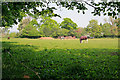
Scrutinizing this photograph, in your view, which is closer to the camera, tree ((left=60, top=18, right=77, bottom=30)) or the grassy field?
the grassy field

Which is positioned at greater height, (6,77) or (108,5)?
(108,5)

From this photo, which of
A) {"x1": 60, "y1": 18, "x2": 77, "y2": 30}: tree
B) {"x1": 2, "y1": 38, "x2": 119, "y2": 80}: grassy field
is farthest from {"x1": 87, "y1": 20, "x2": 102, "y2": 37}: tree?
{"x1": 2, "y1": 38, "x2": 119, "y2": 80}: grassy field

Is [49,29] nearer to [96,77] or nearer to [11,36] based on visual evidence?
[96,77]

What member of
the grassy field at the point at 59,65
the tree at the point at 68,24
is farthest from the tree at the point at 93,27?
the grassy field at the point at 59,65

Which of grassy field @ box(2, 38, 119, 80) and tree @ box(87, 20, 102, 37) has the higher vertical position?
tree @ box(87, 20, 102, 37)

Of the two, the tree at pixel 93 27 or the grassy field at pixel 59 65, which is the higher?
the tree at pixel 93 27

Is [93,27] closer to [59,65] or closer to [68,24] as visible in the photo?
[68,24]

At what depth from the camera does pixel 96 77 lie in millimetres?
3650

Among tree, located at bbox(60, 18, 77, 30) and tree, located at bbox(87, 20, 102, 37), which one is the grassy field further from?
tree, located at bbox(60, 18, 77, 30)

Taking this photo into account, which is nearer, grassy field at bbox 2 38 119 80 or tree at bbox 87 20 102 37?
grassy field at bbox 2 38 119 80

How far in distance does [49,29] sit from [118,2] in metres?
17.3

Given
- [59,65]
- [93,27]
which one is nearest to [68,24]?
[93,27]

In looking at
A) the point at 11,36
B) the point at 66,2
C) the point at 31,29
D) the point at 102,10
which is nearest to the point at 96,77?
the point at 102,10

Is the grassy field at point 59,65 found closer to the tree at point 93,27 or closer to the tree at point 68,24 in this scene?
the tree at point 93,27
